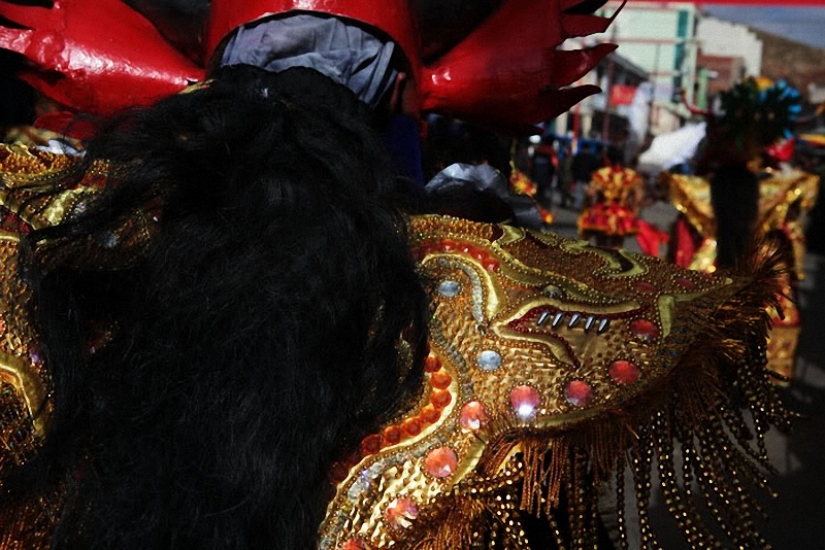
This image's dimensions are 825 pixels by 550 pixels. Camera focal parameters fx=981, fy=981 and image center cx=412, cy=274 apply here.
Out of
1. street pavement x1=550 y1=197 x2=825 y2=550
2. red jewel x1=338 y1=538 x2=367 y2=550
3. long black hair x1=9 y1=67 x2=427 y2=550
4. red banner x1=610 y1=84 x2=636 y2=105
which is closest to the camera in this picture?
long black hair x1=9 y1=67 x2=427 y2=550

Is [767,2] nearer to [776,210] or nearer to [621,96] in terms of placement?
[776,210]

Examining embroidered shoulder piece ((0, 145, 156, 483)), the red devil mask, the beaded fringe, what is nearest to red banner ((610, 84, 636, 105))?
the red devil mask

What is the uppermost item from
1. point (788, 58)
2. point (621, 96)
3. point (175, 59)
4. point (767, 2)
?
point (175, 59)

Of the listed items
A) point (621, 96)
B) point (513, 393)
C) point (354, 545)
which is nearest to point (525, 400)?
point (513, 393)

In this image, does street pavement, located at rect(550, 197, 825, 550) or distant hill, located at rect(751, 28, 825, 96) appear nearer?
street pavement, located at rect(550, 197, 825, 550)

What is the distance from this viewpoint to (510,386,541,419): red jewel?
976 mm

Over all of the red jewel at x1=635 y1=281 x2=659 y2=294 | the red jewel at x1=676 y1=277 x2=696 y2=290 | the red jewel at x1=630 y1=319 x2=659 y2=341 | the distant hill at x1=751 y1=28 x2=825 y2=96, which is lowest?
the distant hill at x1=751 y1=28 x2=825 y2=96

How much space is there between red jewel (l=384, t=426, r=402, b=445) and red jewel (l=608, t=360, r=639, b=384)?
0.22 m

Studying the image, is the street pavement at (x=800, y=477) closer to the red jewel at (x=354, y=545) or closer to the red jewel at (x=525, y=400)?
the red jewel at (x=525, y=400)

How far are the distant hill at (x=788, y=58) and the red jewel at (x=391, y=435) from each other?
86.5ft

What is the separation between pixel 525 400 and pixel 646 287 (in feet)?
0.67

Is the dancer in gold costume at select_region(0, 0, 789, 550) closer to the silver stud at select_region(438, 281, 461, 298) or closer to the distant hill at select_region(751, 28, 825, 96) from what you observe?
the silver stud at select_region(438, 281, 461, 298)

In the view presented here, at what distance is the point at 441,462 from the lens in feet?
3.19

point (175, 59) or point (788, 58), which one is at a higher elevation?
point (175, 59)
